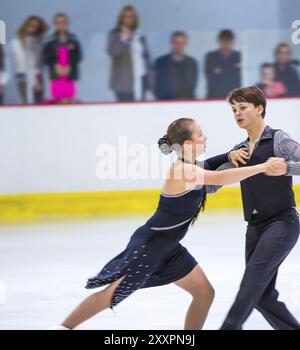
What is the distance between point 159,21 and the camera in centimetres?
1146

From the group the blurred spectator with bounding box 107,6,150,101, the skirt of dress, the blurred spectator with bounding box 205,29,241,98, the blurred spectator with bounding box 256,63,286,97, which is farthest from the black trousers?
the blurred spectator with bounding box 256,63,286,97

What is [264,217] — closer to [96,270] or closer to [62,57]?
[96,270]

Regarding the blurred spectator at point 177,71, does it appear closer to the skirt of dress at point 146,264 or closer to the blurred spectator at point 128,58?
the blurred spectator at point 128,58

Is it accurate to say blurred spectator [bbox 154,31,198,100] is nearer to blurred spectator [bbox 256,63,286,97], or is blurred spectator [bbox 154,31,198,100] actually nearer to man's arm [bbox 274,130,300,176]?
blurred spectator [bbox 256,63,286,97]

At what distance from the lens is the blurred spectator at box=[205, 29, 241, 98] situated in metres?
11.4

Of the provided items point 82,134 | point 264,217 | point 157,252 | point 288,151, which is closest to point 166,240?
point 157,252

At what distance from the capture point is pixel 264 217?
5.22m

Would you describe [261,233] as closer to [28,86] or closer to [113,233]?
[113,233]

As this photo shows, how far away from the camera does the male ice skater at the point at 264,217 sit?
5.03m

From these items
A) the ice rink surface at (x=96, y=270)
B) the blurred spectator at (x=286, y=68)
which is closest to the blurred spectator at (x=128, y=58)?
the blurred spectator at (x=286, y=68)

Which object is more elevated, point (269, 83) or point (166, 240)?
point (269, 83)

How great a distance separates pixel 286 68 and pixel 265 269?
6.75 meters

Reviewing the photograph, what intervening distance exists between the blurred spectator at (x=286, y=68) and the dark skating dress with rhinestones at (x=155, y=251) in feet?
20.8
